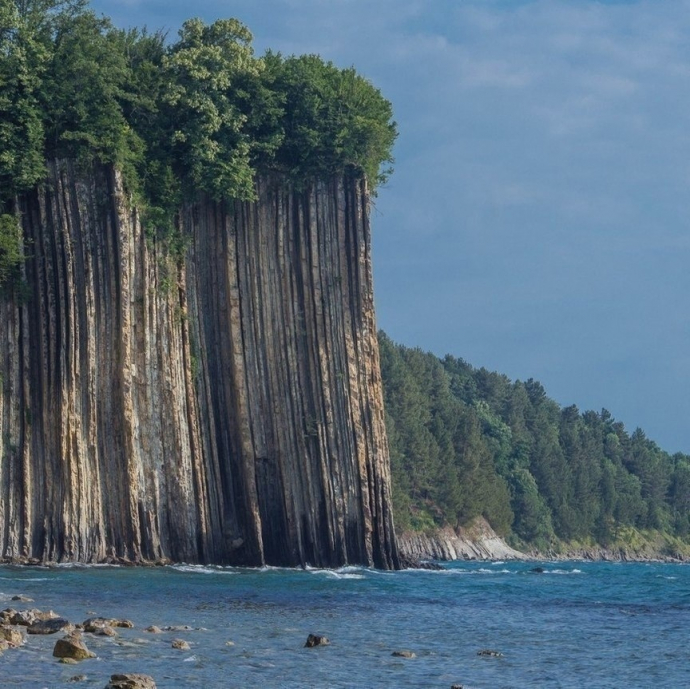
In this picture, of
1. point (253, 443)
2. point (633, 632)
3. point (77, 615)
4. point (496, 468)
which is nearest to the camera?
point (77, 615)

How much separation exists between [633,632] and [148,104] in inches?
1141

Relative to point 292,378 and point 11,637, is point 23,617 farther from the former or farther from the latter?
point 292,378

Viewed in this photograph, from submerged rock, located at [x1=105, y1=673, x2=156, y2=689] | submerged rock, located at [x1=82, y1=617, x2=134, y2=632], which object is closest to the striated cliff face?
submerged rock, located at [x1=82, y1=617, x2=134, y2=632]

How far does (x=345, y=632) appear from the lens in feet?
79.6

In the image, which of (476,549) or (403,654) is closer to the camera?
(403,654)

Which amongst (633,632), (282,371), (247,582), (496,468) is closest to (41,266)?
(282,371)

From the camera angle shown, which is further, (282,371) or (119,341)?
(282,371)

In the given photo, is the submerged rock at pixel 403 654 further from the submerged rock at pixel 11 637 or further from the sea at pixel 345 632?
the submerged rock at pixel 11 637

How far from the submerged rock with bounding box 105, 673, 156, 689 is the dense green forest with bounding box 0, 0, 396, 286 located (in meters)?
29.1

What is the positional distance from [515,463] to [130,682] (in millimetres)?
115432

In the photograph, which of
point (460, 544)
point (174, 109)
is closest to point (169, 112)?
point (174, 109)

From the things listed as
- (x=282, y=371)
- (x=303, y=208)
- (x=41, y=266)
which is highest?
(x=303, y=208)

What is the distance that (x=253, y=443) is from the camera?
47906 millimetres

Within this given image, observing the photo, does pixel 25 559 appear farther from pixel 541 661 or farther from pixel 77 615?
pixel 541 661
